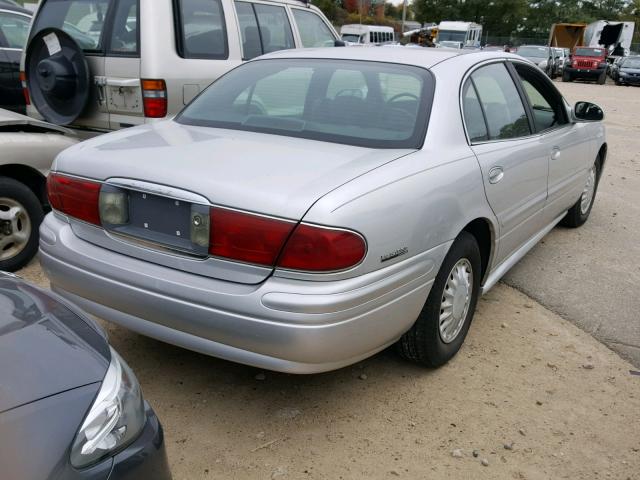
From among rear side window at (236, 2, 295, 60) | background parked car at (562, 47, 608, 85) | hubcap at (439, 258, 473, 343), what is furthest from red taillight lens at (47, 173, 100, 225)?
background parked car at (562, 47, 608, 85)

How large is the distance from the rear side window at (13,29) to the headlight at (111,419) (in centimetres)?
587

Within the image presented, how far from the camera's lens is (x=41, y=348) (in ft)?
5.57

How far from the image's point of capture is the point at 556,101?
4.50 m

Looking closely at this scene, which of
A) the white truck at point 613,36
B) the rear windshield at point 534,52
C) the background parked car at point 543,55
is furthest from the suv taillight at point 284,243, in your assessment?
the white truck at point 613,36

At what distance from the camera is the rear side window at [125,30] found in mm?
4961

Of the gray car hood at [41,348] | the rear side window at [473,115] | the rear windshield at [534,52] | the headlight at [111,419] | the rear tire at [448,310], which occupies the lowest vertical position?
the rear windshield at [534,52]

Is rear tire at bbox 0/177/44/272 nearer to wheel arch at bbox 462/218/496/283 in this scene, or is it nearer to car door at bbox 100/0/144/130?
car door at bbox 100/0/144/130

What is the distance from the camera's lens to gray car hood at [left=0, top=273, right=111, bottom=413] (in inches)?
60.9

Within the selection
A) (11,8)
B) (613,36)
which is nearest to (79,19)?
(11,8)

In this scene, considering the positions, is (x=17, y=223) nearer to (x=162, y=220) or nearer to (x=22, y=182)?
(x=22, y=182)

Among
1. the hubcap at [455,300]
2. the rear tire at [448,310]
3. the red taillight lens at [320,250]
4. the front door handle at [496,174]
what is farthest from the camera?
the front door handle at [496,174]

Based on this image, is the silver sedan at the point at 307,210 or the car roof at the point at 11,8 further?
the car roof at the point at 11,8

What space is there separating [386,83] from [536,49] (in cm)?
3255

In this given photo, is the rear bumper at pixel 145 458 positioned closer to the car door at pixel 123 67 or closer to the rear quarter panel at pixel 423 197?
the rear quarter panel at pixel 423 197
